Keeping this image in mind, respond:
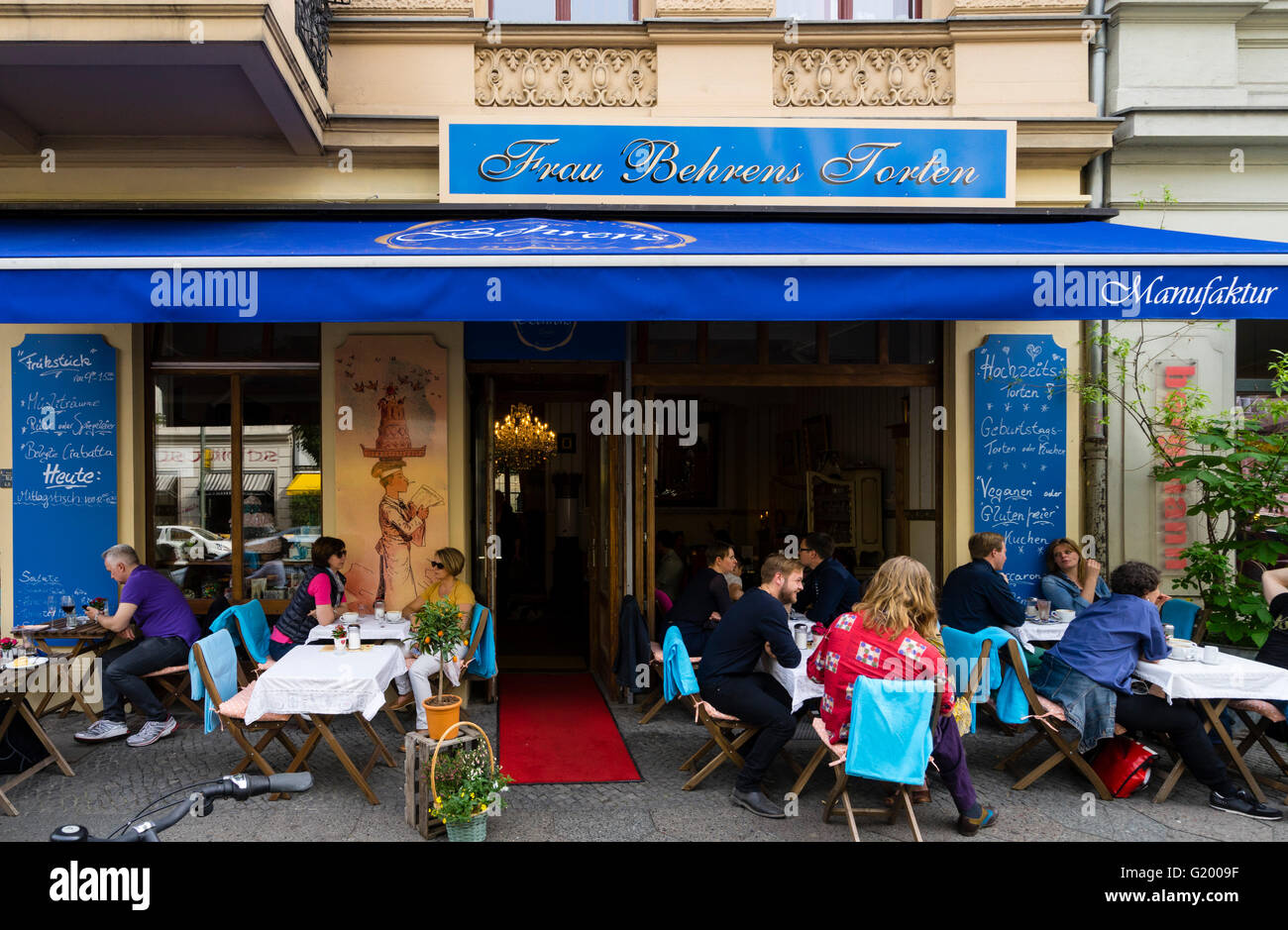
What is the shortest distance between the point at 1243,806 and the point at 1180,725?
1.74 feet

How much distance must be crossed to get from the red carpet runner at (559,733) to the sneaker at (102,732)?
261 cm

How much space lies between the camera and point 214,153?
642cm

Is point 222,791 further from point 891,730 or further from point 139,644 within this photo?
point 139,644

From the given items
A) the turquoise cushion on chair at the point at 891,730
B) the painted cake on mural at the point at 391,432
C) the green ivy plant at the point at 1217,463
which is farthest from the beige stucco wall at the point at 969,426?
the painted cake on mural at the point at 391,432

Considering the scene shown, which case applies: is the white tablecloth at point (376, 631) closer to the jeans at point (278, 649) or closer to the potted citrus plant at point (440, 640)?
the jeans at point (278, 649)

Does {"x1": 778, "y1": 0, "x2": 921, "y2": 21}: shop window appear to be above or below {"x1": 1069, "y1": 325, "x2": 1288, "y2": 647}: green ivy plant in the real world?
above

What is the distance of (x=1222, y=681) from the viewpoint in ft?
14.9

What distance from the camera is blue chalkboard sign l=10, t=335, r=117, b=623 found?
6.38 metres

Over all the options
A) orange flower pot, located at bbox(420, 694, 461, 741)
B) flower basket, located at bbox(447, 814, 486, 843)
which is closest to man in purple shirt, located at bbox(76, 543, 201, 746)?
orange flower pot, located at bbox(420, 694, 461, 741)

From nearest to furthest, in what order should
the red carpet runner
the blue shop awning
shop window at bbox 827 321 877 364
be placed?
the blue shop awning, the red carpet runner, shop window at bbox 827 321 877 364

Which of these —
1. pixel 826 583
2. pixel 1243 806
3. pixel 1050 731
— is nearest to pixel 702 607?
pixel 826 583

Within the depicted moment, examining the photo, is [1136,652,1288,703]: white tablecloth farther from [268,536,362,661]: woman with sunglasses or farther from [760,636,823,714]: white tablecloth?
[268,536,362,661]: woman with sunglasses

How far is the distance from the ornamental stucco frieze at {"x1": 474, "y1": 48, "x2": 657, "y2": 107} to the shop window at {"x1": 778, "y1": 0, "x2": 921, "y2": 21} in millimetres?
1345

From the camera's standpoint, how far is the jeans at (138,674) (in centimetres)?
577
